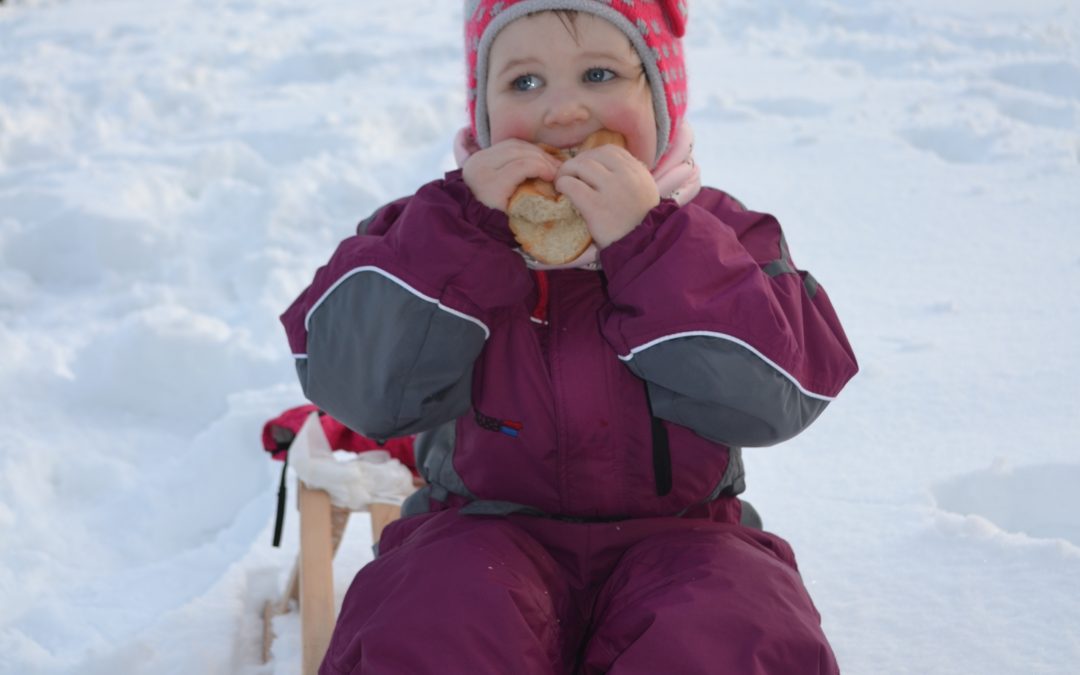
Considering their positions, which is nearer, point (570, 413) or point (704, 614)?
point (704, 614)

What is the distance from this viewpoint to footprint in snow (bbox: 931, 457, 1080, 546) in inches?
73.9

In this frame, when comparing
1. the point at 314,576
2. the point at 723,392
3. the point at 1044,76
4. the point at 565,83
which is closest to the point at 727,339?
the point at 723,392

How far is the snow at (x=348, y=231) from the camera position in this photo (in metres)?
1.72

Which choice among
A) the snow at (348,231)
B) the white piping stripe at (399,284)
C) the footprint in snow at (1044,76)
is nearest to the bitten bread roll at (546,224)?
the white piping stripe at (399,284)

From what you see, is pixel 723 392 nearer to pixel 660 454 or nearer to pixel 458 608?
pixel 660 454

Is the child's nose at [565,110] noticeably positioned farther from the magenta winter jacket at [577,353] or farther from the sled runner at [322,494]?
the sled runner at [322,494]

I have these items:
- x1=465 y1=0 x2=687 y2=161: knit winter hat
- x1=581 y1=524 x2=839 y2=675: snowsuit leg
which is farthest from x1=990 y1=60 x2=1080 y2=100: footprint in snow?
x1=581 y1=524 x2=839 y2=675: snowsuit leg

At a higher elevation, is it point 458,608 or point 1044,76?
point 1044,76

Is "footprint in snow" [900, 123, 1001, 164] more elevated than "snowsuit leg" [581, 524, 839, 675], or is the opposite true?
"footprint in snow" [900, 123, 1001, 164]

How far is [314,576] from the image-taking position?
171 centimetres

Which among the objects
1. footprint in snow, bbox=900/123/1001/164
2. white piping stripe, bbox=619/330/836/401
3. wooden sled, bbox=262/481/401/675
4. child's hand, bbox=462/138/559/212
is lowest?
wooden sled, bbox=262/481/401/675

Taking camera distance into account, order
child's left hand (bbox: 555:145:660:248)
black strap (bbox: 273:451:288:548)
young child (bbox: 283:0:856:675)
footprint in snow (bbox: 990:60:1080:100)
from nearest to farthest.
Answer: young child (bbox: 283:0:856:675)
child's left hand (bbox: 555:145:660:248)
black strap (bbox: 273:451:288:548)
footprint in snow (bbox: 990:60:1080:100)

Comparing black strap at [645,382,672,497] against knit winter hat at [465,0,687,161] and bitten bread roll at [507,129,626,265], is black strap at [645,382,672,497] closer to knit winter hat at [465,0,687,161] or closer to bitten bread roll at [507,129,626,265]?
bitten bread roll at [507,129,626,265]

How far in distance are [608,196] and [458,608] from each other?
538mm
